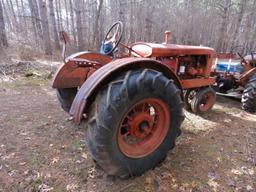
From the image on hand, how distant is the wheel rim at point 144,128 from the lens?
5.94 feet

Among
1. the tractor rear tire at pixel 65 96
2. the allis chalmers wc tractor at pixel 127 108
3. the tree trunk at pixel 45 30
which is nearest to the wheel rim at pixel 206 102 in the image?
the allis chalmers wc tractor at pixel 127 108

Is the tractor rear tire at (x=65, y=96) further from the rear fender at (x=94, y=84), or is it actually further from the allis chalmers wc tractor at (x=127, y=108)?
the rear fender at (x=94, y=84)

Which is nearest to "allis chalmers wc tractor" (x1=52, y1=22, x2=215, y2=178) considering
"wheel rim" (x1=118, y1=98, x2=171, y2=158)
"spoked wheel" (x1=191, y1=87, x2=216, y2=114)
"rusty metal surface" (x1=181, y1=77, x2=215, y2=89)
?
"wheel rim" (x1=118, y1=98, x2=171, y2=158)

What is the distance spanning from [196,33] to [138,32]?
4841 mm

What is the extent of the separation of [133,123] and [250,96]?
106 inches

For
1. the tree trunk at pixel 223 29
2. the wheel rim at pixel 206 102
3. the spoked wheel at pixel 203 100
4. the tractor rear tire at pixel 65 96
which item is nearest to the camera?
the tractor rear tire at pixel 65 96

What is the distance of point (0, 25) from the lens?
706 cm

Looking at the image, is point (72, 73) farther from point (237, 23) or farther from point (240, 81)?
point (237, 23)

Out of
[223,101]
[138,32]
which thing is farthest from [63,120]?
[138,32]

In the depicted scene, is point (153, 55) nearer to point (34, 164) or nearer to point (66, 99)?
point (66, 99)

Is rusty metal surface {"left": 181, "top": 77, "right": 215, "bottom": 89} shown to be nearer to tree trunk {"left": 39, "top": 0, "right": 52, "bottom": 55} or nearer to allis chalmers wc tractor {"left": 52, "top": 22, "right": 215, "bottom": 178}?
allis chalmers wc tractor {"left": 52, "top": 22, "right": 215, "bottom": 178}

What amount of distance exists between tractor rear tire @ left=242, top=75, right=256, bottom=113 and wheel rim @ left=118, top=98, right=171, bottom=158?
2.37 m

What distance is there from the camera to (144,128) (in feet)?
6.17

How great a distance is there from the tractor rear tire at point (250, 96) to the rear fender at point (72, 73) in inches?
106
